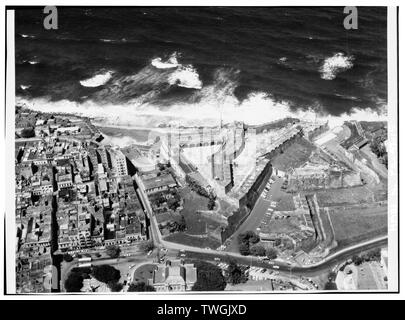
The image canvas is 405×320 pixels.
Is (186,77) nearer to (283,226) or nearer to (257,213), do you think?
(257,213)

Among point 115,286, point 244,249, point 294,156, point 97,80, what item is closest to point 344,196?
point 294,156

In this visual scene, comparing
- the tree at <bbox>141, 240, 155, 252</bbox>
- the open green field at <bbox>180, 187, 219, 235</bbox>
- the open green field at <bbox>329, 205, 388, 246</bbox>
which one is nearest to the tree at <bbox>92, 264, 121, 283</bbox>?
the tree at <bbox>141, 240, 155, 252</bbox>

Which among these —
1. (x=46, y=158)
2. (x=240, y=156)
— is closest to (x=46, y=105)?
(x=46, y=158)

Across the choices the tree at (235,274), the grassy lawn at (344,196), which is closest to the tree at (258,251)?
the tree at (235,274)

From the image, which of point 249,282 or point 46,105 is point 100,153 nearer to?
point 46,105

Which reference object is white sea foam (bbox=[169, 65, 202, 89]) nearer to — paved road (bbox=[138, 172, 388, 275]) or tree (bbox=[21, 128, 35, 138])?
tree (bbox=[21, 128, 35, 138])

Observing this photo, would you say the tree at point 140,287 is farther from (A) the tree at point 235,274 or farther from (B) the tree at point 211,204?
(B) the tree at point 211,204
